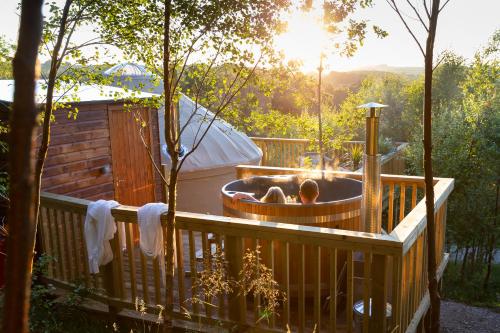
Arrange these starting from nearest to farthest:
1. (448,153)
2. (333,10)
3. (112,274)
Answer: (112,274) < (333,10) < (448,153)

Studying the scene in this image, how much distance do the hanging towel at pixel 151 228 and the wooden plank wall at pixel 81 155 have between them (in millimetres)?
1789

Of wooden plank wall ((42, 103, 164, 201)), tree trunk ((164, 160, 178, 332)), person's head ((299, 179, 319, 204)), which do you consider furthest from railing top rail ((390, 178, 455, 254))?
wooden plank wall ((42, 103, 164, 201))

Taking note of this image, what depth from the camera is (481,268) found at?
467 inches

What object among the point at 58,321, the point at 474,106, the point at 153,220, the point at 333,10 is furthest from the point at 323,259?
the point at 474,106

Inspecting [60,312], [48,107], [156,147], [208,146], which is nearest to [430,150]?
[48,107]

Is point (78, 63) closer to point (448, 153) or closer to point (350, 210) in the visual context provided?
point (350, 210)

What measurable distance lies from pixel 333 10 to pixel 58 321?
548cm

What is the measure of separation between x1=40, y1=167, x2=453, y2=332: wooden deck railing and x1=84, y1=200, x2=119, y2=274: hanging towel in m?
0.08

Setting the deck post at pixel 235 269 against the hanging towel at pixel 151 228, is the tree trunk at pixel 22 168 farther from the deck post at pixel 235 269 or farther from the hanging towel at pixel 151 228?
the hanging towel at pixel 151 228

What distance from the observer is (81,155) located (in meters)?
5.62

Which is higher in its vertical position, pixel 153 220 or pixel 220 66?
pixel 220 66

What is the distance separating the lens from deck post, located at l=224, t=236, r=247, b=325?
364 centimetres

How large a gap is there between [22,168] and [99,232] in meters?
3.12

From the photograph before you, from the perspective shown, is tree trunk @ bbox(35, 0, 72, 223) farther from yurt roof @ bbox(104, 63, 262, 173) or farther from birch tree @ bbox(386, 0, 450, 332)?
yurt roof @ bbox(104, 63, 262, 173)
